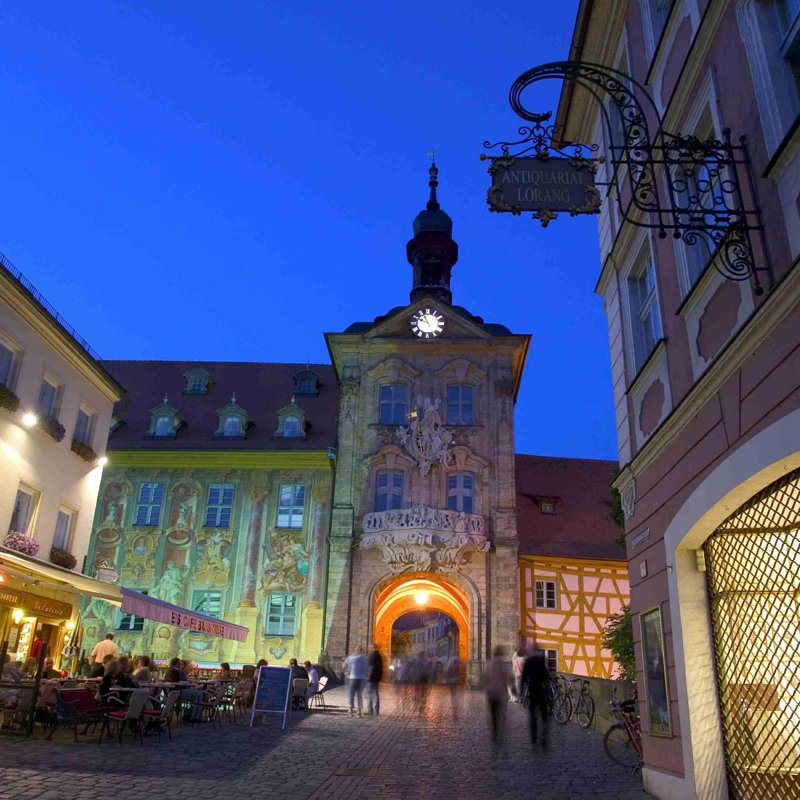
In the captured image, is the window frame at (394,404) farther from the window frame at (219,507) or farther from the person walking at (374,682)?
the person walking at (374,682)

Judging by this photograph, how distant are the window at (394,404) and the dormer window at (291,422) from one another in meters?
4.00

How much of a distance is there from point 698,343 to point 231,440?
2856 centimetres

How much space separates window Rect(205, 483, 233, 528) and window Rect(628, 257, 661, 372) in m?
24.8

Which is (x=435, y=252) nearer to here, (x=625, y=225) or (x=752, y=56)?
(x=625, y=225)

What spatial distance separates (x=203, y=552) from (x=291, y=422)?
6.68 metres

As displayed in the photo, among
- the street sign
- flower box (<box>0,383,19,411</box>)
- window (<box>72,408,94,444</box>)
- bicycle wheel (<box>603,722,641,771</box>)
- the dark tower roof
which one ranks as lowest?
bicycle wheel (<box>603,722,641,771</box>)

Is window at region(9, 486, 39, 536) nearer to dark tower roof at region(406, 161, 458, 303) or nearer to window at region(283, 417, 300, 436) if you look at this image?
window at region(283, 417, 300, 436)

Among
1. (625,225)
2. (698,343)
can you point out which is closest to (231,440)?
(625,225)

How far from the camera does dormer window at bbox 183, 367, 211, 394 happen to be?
38.6 meters

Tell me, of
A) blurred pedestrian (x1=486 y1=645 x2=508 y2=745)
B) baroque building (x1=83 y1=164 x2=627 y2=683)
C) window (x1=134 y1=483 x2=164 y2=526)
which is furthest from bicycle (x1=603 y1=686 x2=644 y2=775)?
window (x1=134 y1=483 x2=164 y2=526)

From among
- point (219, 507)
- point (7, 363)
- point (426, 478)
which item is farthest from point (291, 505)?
point (7, 363)

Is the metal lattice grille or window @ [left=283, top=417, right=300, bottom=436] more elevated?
window @ [left=283, top=417, right=300, bottom=436]

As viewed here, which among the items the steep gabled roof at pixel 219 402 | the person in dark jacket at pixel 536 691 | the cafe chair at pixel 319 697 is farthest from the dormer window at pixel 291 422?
the person in dark jacket at pixel 536 691

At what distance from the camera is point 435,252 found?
39594mm
